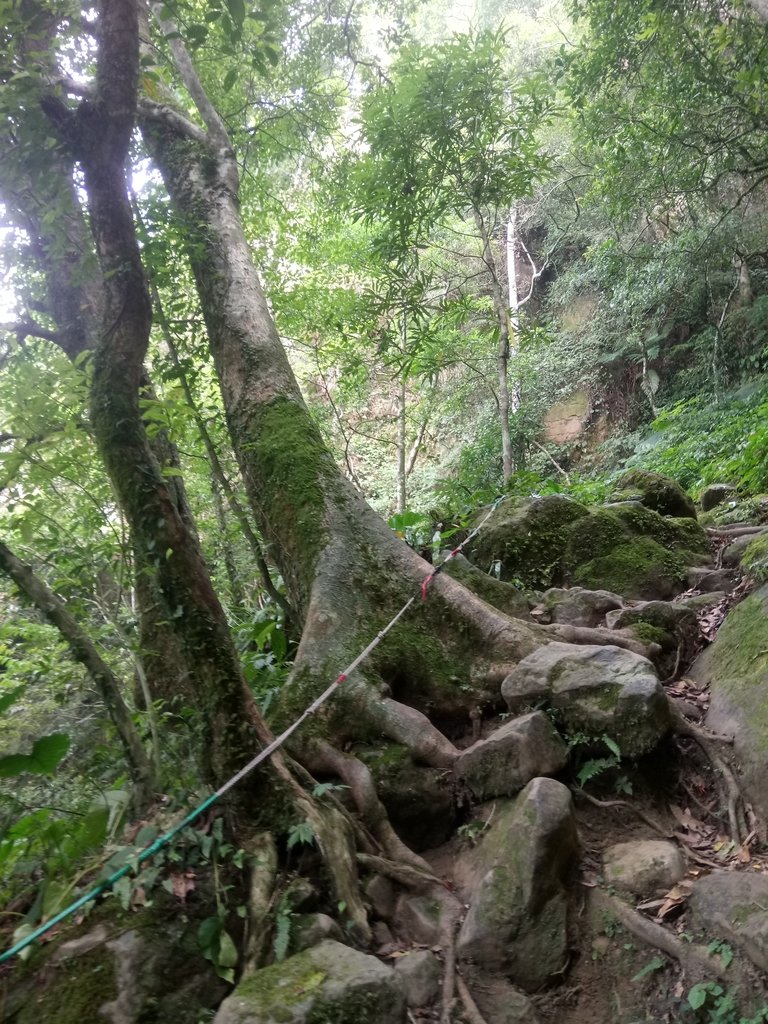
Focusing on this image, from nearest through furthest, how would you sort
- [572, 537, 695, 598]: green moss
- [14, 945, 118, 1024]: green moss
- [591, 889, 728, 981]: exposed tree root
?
[14, 945, 118, 1024]: green moss, [591, 889, 728, 981]: exposed tree root, [572, 537, 695, 598]: green moss

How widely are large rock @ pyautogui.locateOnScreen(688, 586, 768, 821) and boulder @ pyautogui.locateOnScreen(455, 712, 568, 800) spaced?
2.58 feet

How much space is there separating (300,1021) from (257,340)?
15.1 ft

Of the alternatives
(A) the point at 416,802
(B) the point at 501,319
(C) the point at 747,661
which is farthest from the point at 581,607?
(B) the point at 501,319

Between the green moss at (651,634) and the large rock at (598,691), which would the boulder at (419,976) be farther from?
the green moss at (651,634)

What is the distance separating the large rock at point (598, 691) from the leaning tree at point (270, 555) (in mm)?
285

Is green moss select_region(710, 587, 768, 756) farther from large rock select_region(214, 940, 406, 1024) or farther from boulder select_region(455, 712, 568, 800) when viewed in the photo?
large rock select_region(214, 940, 406, 1024)

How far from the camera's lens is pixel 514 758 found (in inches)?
118

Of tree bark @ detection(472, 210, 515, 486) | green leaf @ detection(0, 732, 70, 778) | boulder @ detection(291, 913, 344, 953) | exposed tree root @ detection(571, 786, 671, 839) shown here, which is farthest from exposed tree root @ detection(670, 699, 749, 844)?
tree bark @ detection(472, 210, 515, 486)

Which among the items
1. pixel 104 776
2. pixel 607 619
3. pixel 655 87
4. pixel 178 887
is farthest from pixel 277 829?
pixel 655 87

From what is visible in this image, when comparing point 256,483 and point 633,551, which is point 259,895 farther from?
point 633,551

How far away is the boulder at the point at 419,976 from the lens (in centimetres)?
232

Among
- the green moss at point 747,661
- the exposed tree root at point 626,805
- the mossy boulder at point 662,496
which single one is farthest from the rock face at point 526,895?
the mossy boulder at point 662,496

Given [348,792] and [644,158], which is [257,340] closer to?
[348,792]

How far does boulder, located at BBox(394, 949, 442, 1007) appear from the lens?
7.60 feet
